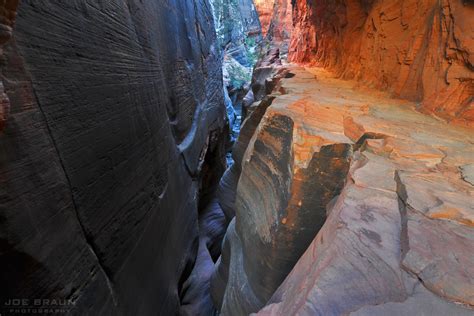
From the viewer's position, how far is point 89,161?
1.91 m

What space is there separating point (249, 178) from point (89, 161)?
62.0 inches

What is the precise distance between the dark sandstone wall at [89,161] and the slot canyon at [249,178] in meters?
0.01

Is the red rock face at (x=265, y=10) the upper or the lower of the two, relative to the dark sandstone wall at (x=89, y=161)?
upper

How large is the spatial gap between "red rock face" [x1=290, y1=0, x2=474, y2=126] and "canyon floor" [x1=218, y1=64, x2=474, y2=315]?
380mm

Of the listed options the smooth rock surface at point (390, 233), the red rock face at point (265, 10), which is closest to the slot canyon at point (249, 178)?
the smooth rock surface at point (390, 233)

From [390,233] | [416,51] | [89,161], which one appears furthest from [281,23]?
[390,233]

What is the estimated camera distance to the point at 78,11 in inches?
72.2

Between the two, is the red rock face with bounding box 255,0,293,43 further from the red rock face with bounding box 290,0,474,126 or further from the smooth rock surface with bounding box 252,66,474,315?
the smooth rock surface with bounding box 252,66,474,315

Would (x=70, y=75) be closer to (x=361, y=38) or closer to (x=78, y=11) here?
(x=78, y=11)

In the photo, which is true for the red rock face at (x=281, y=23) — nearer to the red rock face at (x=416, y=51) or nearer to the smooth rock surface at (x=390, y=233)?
the red rock face at (x=416, y=51)

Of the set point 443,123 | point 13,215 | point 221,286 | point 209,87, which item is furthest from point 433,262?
Result: point 209,87

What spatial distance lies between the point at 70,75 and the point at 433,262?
2.35 metres

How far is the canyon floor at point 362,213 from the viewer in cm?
85

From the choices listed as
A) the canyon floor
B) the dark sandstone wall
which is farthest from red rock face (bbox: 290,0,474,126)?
the dark sandstone wall
